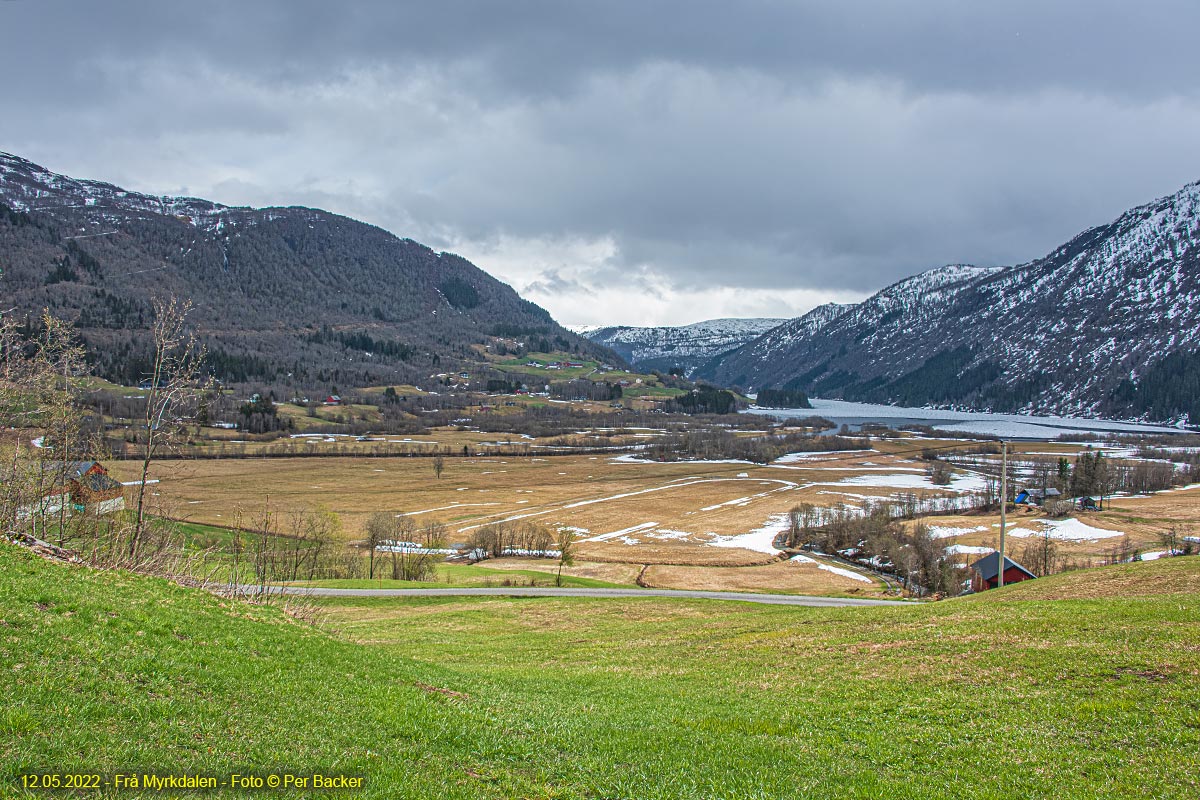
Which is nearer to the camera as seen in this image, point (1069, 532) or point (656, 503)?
point (1069, 532)

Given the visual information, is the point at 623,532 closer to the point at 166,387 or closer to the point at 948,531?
the point at 948,531

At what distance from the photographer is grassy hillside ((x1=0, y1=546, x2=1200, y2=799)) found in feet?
30.3

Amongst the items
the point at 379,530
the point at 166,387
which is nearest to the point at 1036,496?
the point at 379,530

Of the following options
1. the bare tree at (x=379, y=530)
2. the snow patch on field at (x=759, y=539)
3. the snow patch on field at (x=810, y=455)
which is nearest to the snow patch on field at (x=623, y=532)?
the snow patch on field at (x=759, y=539)

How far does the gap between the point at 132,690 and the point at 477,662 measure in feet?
44.8

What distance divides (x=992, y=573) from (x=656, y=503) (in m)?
67.4

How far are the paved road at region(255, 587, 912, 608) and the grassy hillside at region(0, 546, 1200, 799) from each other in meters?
23.0

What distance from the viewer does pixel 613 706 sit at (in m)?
14.8

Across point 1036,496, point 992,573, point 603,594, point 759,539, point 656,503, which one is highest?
point 992,573

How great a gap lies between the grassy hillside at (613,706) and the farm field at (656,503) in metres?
35.3

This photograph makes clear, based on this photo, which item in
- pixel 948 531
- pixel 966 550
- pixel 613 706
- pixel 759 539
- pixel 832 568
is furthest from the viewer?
pixel 759 539

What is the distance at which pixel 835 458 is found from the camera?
178250 millimetres

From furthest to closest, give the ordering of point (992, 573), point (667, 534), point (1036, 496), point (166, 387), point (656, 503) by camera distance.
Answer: point (1036, 496), point (656, 503), point (667, 534), point (992, 573), point (166, 387)

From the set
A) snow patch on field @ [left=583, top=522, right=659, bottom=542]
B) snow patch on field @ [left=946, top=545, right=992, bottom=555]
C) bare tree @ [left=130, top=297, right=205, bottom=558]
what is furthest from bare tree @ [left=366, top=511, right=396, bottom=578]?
snow patch on field @ [left=946, top=545, right=992, bottom=555]
